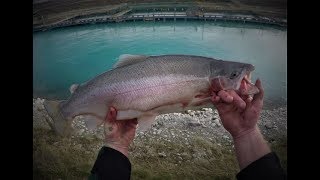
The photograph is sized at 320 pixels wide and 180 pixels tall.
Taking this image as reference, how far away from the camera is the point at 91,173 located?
181 inches

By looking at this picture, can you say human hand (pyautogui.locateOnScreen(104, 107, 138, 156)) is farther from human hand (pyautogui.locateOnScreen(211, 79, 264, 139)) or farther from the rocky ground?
human hand (pyautogui.locateOnScreen(211, 79, 264, 139))

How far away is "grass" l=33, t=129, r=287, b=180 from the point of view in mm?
4531

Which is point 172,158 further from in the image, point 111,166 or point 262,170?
point 262,170

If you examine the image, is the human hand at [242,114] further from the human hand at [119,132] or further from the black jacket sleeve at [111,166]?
the black jacket sleeve at [111,166]

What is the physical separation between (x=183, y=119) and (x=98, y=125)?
21.8 inches

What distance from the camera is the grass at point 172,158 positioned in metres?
4.53

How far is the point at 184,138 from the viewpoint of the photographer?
14.9ft

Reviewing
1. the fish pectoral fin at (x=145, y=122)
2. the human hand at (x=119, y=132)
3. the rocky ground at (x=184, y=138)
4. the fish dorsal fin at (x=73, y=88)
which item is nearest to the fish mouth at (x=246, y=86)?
the rocky ground at (x=184, y=138)

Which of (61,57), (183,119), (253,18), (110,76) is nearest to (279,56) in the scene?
(253,18)

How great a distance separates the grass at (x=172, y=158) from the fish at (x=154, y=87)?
0.61ft

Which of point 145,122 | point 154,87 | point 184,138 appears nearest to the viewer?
point 154,87

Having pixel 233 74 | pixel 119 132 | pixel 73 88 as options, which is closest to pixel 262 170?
pixel 233 74

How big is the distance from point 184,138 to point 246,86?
1.76 ft

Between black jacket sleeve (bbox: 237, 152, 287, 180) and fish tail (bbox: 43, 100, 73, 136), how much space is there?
3.81 feet
